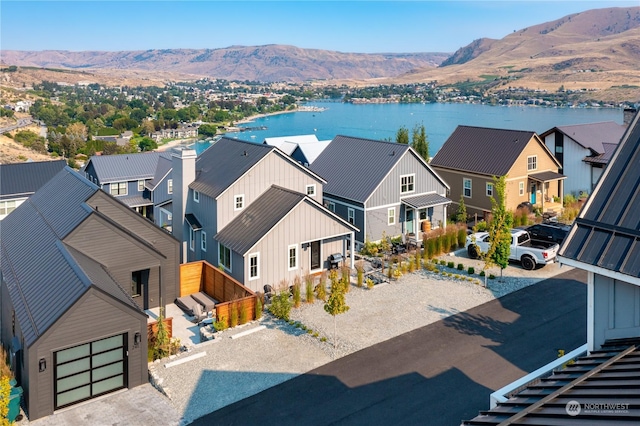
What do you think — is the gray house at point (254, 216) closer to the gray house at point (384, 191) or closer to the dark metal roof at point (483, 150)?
the gray house at point (384, 191)

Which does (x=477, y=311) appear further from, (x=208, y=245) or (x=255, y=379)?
(x=208, y=245)

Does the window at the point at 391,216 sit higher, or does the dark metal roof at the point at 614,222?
the dark metal roof at the point at 614,222

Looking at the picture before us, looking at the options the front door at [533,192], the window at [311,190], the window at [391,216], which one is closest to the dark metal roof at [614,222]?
the window at [311,190]

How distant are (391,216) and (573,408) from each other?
76.3 feet

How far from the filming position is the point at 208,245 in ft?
80.4

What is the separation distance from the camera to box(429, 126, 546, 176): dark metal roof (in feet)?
110

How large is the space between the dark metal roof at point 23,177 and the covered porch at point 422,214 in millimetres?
22839

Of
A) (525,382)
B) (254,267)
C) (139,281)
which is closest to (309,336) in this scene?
(254,267)

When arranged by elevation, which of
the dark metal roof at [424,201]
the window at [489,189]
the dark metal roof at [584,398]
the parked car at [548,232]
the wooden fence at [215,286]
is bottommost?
the wooden fence at [215,286]

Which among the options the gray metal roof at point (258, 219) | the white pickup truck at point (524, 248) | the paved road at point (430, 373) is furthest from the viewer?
the white pickup truck at point (524, 248)

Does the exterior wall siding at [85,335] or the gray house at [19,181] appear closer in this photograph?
the exterior wall siding at [85,335]

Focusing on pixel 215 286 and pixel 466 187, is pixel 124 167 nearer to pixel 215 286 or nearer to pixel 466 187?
pixel 215 286

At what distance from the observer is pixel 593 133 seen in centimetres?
3841

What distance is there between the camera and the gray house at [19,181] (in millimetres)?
33125
